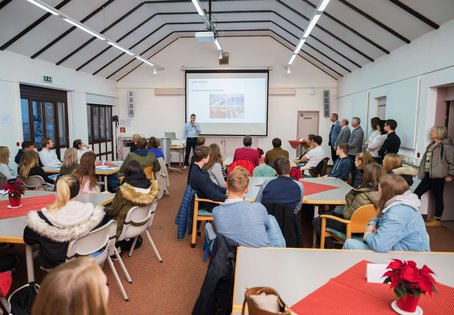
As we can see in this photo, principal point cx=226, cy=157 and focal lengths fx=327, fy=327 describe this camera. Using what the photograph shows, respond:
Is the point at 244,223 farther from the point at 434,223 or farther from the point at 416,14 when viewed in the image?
the point at 416,14

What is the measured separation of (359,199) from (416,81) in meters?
3.53

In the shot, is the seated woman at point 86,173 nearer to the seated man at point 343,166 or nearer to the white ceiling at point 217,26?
the white ceiling at point 217,26

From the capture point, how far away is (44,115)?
8008mm

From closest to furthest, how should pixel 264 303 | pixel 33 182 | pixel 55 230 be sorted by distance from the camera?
pixel 264 303 → pixel 55 230 → pixel 33 182

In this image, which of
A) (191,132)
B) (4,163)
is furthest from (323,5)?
(191,132)

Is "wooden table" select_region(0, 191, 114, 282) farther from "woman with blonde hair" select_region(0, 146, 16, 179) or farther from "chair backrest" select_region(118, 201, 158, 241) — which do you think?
"woman with blonde hair" select_region(0, 146, 16, 179)

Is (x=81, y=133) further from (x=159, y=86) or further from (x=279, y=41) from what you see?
(x=279, y=41)

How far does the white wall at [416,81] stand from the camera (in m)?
4.87

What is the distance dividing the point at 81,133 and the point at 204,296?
8.57 meters

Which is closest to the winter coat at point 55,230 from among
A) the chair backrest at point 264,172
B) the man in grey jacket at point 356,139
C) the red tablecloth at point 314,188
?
the red tablecloth at point 314,188

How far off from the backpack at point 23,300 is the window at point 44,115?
6.40 m

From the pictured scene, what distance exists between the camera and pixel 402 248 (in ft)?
7.50

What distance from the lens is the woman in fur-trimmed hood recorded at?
3.31 meters

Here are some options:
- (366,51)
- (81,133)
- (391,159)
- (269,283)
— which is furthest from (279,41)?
(269,283)
